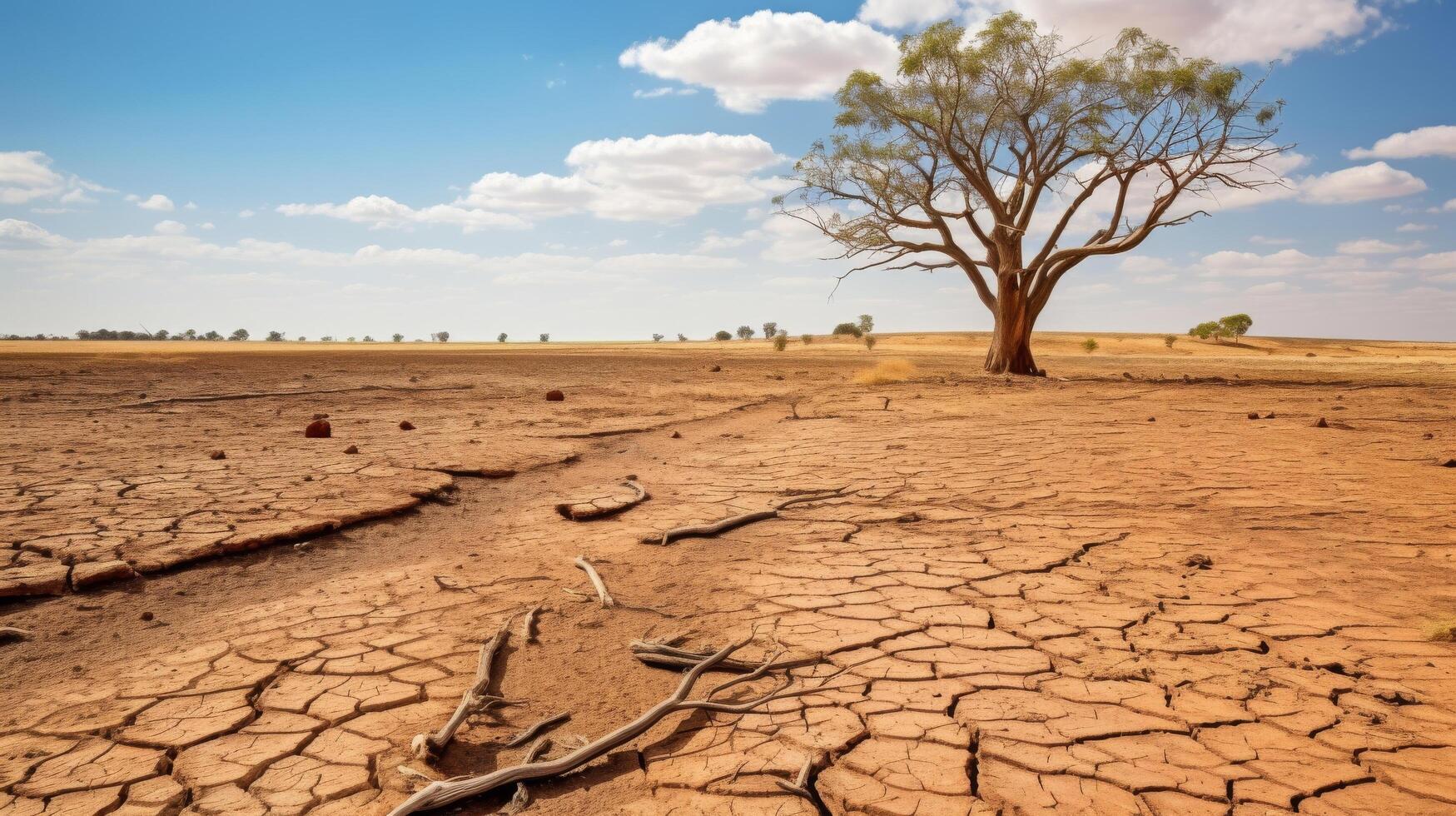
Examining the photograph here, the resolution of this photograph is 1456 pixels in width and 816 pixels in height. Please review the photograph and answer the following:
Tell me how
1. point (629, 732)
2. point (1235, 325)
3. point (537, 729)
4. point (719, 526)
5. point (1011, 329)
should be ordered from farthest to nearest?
point (1235, 325)
point (1011, 329)
point (719, 526)
point (537, 729)
point (629, 732)

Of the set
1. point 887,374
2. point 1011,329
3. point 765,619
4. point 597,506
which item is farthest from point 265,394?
point 1011,329

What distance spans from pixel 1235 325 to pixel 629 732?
2113 inches

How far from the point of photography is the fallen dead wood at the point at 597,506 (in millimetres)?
4746

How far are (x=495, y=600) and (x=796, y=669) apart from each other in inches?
56.8

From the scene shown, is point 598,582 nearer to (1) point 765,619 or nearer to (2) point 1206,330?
(1) point 765,619

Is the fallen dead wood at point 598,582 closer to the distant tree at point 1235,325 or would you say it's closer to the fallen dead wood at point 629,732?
the fallen dead wood at point 629,732

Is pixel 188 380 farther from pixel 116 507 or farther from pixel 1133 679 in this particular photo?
pixel 1133 679

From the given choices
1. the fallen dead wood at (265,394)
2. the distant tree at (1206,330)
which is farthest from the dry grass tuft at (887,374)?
the distant tree at (1206,330)

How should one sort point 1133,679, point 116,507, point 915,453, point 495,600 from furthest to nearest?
point 915,453 < point 116,507 < point 495,600 < point 1133,679

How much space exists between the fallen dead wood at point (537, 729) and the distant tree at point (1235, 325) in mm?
51781

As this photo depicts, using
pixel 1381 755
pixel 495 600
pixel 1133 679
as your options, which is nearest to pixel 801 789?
pixel 1133 679

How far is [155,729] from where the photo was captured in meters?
2.29

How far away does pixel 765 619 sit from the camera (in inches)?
121

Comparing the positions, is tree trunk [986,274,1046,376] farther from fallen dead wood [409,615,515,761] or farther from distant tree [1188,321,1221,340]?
distant tree [1188,321,1221,340]
